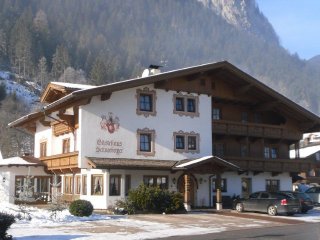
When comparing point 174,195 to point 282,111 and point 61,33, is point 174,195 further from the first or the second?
point 61,33

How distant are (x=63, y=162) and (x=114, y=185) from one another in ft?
13.6

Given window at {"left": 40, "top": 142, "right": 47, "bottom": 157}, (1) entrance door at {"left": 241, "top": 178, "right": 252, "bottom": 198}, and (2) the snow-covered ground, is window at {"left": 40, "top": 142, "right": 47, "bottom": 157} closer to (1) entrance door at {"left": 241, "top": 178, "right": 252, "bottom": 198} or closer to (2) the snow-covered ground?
(2) the snow-covered ground

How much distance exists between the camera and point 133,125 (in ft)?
109

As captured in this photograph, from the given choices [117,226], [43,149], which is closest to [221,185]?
[43,149]

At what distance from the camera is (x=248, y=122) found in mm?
39562

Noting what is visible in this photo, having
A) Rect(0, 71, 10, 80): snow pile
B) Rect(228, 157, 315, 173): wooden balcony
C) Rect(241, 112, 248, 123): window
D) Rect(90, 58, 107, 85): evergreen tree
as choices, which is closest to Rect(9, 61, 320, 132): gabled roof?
Rect(241, 112, 248, 123): window

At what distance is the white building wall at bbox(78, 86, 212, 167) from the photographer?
31.6 metres

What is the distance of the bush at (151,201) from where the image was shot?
3003 cm

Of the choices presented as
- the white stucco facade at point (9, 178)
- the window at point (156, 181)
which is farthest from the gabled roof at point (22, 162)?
the window at point (156, 181)

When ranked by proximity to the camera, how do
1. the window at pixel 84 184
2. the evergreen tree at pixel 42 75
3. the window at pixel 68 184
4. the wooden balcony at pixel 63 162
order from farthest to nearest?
the evergreen tree at pixel 42 75
the window at pixel 68 184
the window at pixel 84 184
the wooden balcony at pixel 63 162

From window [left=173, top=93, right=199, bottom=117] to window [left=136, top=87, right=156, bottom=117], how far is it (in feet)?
5.48

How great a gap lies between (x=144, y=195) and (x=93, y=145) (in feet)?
14.7

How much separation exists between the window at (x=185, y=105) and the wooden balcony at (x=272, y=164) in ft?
13.4

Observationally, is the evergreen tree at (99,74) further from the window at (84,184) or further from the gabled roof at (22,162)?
the window at (84,184)
